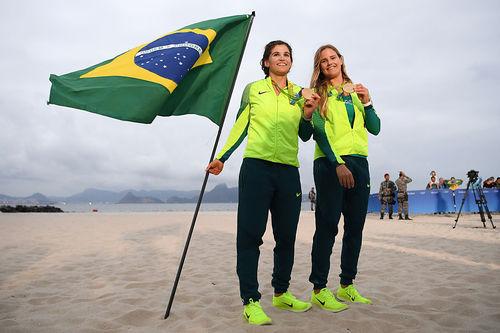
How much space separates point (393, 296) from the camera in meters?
3.81

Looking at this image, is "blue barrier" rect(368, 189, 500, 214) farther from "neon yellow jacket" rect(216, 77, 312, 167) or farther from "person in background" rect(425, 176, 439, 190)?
"neon yellow jacket" rect(216, 77, 312, 167)

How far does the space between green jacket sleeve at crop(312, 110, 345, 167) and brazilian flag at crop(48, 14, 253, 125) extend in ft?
2.99

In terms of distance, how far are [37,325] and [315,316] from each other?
2463mm

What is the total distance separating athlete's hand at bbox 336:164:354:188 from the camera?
3.12 meters

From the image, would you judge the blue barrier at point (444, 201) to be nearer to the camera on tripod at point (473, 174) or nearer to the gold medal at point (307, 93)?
the camera on tripod at point (473, 174)

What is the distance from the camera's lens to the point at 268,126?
3139 mm

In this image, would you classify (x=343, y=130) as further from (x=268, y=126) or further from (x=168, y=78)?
(x=168, y=78)

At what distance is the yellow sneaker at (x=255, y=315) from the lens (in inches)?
116

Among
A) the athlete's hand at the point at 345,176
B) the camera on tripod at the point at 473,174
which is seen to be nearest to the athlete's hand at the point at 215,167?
the athlete's hand at the point at 345,176

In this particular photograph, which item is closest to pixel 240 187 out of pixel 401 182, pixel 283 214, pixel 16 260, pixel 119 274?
pixel 283 214

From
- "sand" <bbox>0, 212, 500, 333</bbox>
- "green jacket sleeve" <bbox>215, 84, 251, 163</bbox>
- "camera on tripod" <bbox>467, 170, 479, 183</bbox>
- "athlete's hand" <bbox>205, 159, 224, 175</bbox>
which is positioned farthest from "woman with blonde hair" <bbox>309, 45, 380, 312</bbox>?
"camera on tripod" <bbox>467, 170, 479, 183</bbox>

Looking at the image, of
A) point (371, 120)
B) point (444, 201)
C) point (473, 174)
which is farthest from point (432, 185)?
point (371, 120)

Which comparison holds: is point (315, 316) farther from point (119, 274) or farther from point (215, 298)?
point (119, 274)

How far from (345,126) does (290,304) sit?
1.79 m
